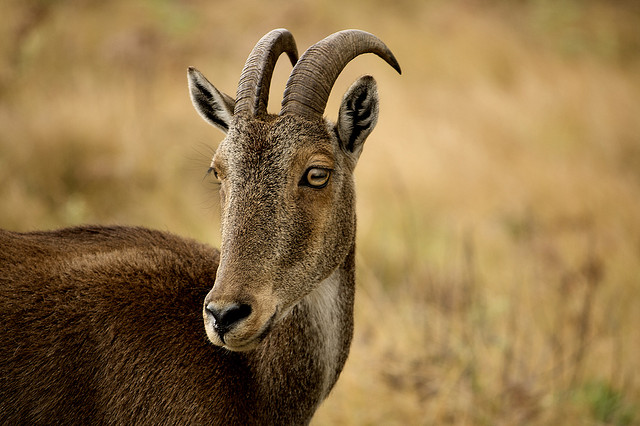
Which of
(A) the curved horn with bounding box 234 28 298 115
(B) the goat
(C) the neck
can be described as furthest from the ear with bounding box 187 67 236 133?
(C) the neck

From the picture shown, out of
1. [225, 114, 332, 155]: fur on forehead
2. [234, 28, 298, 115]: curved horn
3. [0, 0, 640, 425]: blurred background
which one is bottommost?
[225, 114, 332, 155]: fur on forehead

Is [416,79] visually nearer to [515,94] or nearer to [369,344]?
[515,94]

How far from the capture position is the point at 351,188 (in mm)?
3676

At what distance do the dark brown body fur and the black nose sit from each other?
26.9 inches

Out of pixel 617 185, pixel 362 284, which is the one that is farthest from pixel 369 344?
pixel 617 185

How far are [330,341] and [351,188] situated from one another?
3.13 feet

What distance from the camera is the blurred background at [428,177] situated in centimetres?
619

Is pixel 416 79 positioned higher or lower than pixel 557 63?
lower

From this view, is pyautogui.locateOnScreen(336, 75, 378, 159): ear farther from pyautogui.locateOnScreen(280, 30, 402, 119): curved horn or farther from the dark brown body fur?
the dark brown body fur

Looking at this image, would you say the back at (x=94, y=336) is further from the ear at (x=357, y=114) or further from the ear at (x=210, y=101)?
the ear at (x=357, y=114)

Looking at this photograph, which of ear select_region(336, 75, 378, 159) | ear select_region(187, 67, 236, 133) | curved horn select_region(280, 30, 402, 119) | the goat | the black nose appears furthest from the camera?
ear select_region(187, 67, 236, 133)

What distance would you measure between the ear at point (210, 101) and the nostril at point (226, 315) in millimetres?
1379

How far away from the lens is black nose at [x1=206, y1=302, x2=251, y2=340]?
110 inches

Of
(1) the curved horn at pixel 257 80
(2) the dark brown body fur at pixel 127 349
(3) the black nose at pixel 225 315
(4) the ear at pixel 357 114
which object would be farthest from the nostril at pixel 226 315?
(4) the ear at pixel 357 114
